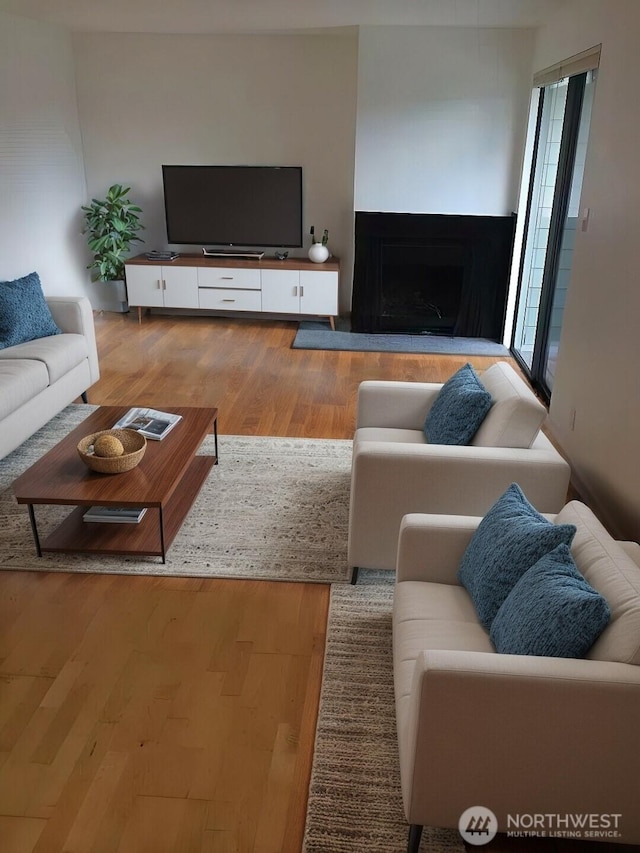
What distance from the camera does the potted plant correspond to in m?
6.32

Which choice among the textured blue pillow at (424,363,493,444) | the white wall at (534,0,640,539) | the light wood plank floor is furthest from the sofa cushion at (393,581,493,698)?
the white wall at (534,0,640,539)

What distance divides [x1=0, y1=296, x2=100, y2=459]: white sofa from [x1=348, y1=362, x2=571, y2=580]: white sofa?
6.60 ft

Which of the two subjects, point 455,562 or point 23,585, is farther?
point 23,585

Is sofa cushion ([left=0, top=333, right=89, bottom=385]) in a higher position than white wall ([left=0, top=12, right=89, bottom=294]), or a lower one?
lower

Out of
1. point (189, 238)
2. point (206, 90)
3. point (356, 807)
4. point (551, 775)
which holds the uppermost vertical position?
point (206, 90)

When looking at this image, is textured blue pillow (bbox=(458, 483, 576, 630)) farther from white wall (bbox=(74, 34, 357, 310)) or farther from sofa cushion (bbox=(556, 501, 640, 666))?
white wall (bbox=(74, 34, 357, 310))

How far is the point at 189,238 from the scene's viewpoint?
21.7ft

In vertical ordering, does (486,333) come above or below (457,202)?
below

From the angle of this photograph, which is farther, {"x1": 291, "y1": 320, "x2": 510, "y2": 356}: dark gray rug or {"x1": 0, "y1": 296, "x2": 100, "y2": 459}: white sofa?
{"x1": 291, "y1": 320, "x2": 510, "y2": 356}: dark gray rug

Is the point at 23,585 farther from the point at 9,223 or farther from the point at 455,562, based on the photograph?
the point at 9,223

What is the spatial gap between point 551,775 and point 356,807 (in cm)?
54

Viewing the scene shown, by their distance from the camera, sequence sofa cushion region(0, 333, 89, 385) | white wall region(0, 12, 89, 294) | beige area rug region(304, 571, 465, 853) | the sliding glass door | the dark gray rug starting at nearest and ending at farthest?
beige area rug region(304, 571, 465, 853), sofa cushion region(0, 333, 89, 385), the sliding glass door, white wall region(0, 12, 89, 294), the dark gray rug

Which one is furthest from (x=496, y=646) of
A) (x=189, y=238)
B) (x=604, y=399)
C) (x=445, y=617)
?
(x=189, y=238)

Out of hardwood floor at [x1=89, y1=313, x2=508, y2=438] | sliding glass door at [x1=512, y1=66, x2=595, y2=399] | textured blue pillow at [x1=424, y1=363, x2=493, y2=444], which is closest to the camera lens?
textured blue pillow at [x1=424, y1=363, x2=493, y2=444]
